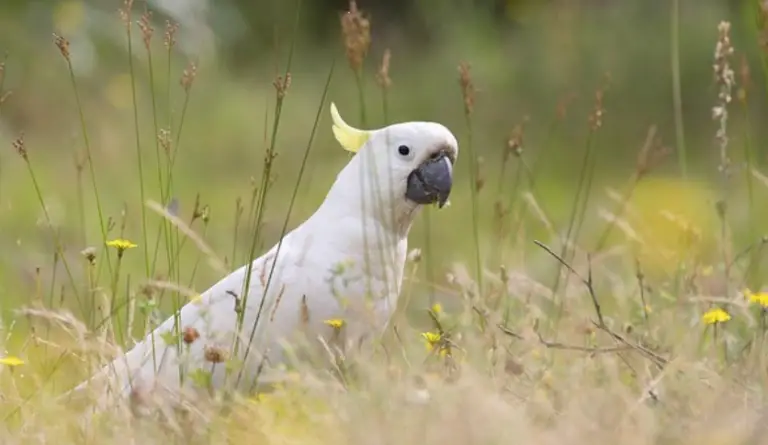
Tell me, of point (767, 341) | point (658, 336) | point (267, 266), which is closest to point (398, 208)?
point (267, 266)

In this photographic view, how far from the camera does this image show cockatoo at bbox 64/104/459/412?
2033 mm

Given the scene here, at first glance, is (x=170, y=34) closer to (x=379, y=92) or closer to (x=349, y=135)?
(x=349, y=135)

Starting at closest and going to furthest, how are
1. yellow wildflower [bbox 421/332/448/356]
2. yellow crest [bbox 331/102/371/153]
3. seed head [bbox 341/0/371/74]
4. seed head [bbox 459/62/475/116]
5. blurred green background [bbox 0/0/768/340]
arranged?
yellow wildflower [bbox 421/332/448/356] < seed head [bbox 341/0/371/74] < seed head [bbox 459/62/475/116] < yellow crest [bbox 331/102/371/153] < blurred green background [bbox 0/0/768/340]

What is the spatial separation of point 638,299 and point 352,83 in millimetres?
4124

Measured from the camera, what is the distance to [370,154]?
2.28 m

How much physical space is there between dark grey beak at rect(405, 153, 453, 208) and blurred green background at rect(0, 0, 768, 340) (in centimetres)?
268

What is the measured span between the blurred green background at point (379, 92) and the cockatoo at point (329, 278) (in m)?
2.69

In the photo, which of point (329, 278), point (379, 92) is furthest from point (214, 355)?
point (379, 92)

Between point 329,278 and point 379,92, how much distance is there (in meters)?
4.35

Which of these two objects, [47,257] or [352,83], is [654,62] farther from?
[47,257]

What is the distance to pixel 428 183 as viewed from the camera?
2273mm

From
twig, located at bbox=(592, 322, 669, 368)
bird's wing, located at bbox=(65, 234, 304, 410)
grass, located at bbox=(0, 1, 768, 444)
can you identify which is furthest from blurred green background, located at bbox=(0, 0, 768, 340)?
twig, located at bbox=(592, 322, 669, 368)

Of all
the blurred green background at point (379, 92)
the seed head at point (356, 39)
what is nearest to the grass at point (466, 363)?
the seed head at point (356, 39)

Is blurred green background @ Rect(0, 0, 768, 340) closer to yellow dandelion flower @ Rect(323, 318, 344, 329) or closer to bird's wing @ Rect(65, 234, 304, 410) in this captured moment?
bird's wing @ Rect(65, 234, 304, 410)
